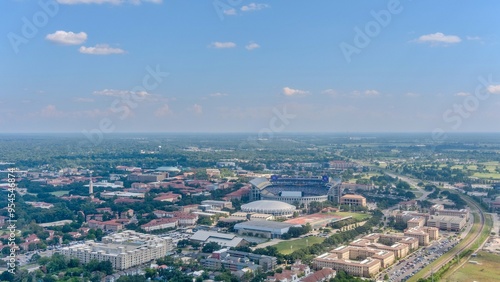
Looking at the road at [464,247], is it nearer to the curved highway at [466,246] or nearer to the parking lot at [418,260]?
the curved highway at [466,246]

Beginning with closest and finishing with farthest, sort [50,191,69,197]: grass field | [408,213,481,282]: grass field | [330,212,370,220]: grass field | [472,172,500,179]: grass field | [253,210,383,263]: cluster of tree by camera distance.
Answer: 1. [408,213,481,282]: grass field
2. [253,210,383,263]: cluster of tree
3. [330,212,370,220]: grass field
4. [50,191,69,197]: grass field
5. [472,172,500,179]: grass field

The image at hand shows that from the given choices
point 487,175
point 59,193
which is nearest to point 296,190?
point 59,193

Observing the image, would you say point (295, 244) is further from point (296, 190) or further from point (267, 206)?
point (296, 190)

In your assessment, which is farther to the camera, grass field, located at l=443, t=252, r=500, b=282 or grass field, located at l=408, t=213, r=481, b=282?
grass field, located at l=408, t=213, r=481, b=282

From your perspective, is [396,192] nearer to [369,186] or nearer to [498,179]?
[369,186]

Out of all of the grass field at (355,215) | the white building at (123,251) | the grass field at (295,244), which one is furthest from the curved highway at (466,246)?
the white building at (123,251)

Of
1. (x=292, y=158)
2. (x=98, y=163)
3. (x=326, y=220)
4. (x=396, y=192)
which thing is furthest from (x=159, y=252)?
(x=292, y=158)

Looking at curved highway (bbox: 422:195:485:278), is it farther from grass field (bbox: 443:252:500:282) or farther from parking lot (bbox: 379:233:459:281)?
grass field (bbox: 443:252:500:282)

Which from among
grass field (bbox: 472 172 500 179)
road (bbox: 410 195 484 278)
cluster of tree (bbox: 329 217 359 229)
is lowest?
road (bbox: 410 195 484 278)

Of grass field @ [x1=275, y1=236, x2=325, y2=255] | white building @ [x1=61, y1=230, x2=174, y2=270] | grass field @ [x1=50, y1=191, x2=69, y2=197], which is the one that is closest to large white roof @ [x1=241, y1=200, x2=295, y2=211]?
grass field @ [x1=275, y1=236, x2=325, y2=255]
